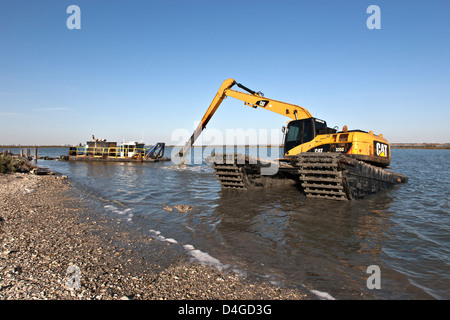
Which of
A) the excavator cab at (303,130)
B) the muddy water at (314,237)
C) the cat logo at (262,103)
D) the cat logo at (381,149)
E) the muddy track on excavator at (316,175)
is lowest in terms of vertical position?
the muddy water at (314,237)

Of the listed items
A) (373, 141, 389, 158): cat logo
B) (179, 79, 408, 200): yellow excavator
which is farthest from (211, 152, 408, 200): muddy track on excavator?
(373, 141, 389, 158): cat logo

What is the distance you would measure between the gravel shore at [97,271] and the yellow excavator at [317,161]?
679cm

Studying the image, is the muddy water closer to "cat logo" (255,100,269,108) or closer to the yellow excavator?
the yellow excavator

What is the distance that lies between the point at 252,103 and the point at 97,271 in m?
12.7

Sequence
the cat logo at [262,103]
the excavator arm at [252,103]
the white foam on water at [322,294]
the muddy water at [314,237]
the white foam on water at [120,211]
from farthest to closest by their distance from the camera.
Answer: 1. the cat logo at [262,103]
2. the excavator arm at [252,103]
3. the white foam on water at [120,211]
4. the muddy water at [314,237]
5. the white foam on water at [322,294]

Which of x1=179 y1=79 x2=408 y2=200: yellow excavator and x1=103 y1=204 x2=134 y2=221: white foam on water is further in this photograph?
x1=179 y1=79 x2=408 y2=200: yellow excavator

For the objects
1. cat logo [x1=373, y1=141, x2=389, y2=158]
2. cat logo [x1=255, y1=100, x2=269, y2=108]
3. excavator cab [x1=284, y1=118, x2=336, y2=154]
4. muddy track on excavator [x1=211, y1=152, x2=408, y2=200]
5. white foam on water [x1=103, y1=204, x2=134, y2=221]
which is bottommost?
white foam on water [x1=103, y1=204, x2=134, y2=221]

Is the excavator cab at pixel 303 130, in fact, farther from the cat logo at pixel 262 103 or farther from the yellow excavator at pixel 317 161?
the cat logo at pixel 262 103

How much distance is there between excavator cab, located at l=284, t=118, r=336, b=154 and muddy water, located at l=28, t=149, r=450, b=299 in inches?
113

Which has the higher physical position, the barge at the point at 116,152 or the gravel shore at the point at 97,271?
the barge at the point at 116,152

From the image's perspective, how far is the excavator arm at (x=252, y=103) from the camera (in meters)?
13.6

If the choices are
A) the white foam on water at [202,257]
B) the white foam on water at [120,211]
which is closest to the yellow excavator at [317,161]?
the white foam on water at [120,211]

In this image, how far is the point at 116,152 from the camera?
38.4 m

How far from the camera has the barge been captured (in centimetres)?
3731
